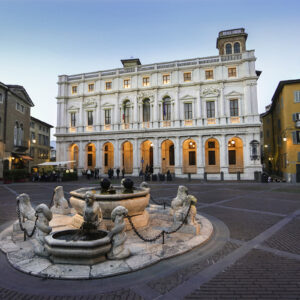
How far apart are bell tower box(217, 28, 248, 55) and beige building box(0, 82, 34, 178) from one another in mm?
35632

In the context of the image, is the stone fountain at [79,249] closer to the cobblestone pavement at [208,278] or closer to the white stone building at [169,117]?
the cobblestone pavement at [208,278]

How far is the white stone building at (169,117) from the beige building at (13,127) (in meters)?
5.30

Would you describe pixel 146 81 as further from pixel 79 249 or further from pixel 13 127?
pixel 79 249

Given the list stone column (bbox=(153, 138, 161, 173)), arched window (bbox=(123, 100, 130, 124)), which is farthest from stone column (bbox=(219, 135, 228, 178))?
arched window (bbox=(123, 100, 130, 124))

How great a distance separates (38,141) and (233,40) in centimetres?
4416

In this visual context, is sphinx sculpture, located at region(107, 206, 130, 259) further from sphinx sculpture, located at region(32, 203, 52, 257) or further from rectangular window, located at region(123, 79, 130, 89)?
rectangular window, located at region(123, 79, 130, 89)

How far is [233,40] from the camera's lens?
35.5 m

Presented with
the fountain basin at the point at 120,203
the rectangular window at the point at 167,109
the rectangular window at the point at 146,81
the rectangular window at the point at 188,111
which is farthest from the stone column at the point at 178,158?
the fountain basin at the point at 120,203

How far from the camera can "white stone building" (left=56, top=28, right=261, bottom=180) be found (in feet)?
87.3

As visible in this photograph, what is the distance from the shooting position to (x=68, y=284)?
3.52 metres

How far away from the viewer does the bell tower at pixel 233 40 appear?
3516cm

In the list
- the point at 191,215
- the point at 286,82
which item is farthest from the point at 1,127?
the point at 286,82

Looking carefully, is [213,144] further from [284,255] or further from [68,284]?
[68,284]

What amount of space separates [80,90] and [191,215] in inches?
1252
